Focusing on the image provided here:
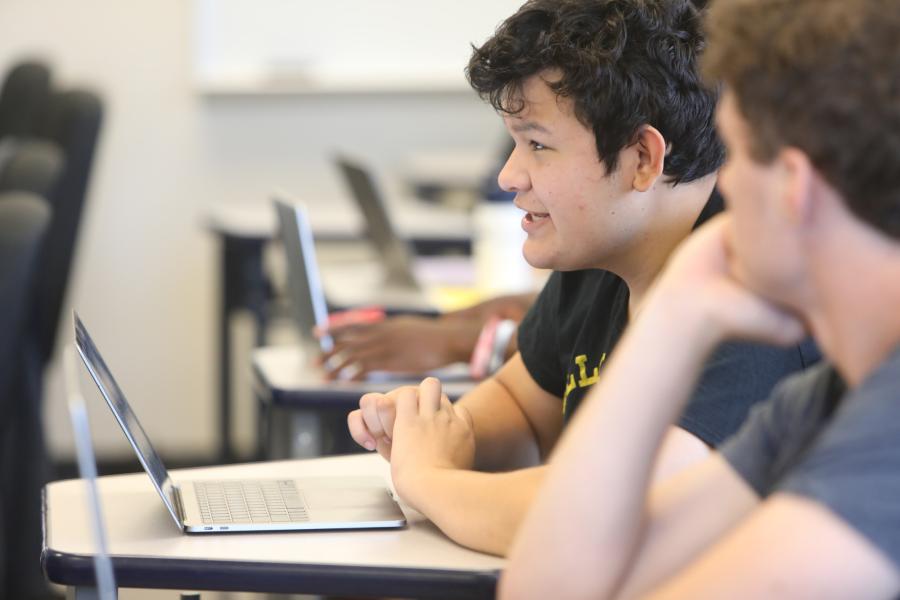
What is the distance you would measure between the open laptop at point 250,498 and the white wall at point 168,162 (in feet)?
11.0

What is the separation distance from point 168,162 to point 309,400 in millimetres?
2767

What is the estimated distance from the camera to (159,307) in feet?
16.3

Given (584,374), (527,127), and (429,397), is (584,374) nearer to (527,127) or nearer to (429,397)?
(429,397)

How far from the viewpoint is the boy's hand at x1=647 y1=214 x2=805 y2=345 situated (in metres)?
1.00

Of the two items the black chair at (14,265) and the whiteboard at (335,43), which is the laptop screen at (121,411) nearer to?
the black chair at (14,265)

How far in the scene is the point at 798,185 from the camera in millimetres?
903

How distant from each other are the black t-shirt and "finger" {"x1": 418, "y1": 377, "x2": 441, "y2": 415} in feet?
0.57

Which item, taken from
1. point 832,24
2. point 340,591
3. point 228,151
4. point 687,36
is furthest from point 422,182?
point 832,24

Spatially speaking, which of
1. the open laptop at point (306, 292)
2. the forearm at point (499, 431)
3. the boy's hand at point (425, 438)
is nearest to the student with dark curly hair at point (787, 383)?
the boy's hand at point (425, 438)

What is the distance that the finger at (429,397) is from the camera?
158cm

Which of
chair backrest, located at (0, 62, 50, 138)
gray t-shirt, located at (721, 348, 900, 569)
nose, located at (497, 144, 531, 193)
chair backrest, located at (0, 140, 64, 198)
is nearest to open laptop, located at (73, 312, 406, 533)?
nose, located at (497, 144, 531, 193)

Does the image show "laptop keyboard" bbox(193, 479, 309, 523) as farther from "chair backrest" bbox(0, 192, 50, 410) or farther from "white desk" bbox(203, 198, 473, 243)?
"white desk" bbox(203, 198, 473, 243)

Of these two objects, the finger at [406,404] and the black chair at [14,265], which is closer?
the finger at [406,404]

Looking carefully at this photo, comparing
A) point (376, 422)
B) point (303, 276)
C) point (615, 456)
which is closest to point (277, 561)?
point (376, 422)
